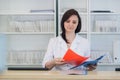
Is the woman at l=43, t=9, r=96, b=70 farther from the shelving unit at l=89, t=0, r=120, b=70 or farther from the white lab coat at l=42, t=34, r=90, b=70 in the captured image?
the shelving unit at l=89, t=0, r=120, b=70

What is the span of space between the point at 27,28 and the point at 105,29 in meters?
1.19

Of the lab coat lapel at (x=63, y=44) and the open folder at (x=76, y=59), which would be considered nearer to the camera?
the open folder at (x=76, y=59)

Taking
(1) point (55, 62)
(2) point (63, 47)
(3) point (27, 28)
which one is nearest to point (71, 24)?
(2) point (63, 47)

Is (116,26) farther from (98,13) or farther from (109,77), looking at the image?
(109,77)

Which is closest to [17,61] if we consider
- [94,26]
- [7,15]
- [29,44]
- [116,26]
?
[29,44]

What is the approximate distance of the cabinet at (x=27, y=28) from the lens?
3648 millimetres

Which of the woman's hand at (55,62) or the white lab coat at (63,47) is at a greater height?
the white lab coat at (63,47)

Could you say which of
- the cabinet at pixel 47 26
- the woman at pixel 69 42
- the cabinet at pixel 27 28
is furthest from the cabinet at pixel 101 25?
the woman at pixel 69 42

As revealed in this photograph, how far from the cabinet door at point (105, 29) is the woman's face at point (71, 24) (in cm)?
130

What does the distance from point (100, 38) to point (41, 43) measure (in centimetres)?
96

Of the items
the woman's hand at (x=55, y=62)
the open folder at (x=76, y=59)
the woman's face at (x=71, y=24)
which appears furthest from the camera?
the woman's face at (x=71, y=24)

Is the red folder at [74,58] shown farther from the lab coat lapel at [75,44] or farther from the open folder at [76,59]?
the lab coat lapel at [75,44]

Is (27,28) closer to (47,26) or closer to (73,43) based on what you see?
(47,26)

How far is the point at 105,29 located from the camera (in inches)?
142
